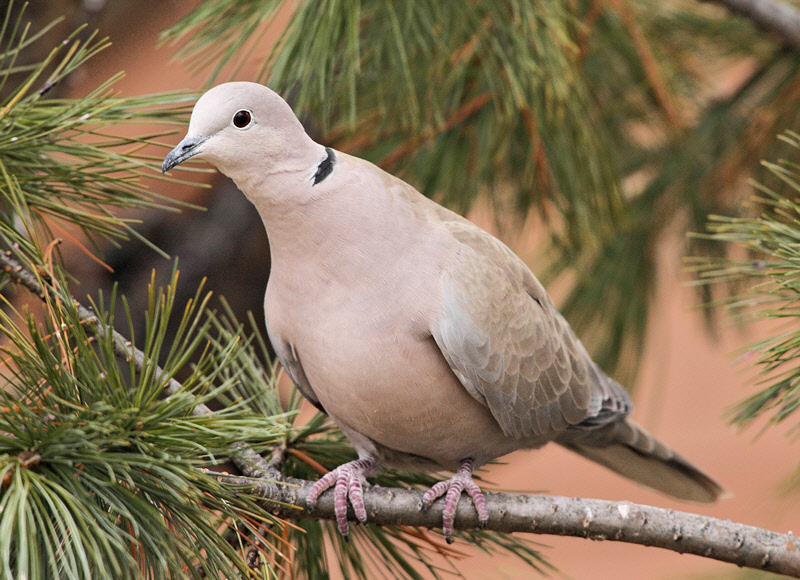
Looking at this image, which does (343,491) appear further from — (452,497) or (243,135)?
(243,135)

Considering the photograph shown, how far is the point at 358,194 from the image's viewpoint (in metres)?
0.99

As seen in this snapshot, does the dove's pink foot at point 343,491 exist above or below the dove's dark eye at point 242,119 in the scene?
below

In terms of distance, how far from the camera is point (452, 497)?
3.32 feet

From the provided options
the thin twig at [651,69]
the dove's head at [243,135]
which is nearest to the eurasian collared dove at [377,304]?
the dove's head at [243,135]

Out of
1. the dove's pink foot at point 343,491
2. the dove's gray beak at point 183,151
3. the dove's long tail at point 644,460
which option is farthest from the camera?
the dove's long tail at point 644,460

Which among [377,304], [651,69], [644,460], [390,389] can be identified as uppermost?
[651,69]

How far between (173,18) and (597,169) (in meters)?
1.02

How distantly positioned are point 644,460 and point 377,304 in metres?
0.71

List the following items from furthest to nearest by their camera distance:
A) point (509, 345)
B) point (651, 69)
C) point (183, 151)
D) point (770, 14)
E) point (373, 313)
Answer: point (651, 69), point (770, 14), point (509, 345), point (373, 313), point (183, 151)

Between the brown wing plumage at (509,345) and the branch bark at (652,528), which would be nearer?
the branch bark at (652,528)

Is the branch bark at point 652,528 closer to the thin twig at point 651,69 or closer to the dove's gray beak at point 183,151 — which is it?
the dove's gray beak at point 183,151

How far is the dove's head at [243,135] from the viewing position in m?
0.89

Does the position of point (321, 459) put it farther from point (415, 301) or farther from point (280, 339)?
point (415, 301)

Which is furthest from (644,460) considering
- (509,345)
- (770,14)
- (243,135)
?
(243,135)
